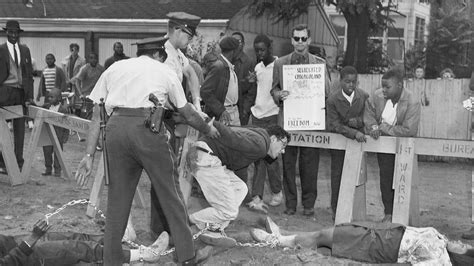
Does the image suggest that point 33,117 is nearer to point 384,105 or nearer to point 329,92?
point 329,92

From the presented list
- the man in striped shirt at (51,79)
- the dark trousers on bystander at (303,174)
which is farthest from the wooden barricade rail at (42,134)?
the man in striped shirt at (51,79)

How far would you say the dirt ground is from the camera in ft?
22.4

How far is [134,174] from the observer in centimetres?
597

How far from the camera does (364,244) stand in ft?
21.4

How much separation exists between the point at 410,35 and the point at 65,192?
19.7 metres

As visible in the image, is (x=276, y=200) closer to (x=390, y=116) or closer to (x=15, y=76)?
(x=390, y=116)

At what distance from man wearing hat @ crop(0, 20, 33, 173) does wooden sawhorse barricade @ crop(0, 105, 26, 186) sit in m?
0.13

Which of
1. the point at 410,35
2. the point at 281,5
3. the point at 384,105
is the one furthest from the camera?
the point at 410,35

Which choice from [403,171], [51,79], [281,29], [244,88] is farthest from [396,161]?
[281,29]

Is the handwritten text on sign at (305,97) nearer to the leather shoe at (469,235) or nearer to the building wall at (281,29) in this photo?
the leather shoe at (469,235)

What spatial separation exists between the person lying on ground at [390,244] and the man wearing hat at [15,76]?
16.3 feet

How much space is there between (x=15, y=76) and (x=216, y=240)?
15.2 feet

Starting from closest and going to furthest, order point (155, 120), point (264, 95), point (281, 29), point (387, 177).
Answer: point (155, 120)
point (387, 177)
point (264, 95)
point (281, 29)

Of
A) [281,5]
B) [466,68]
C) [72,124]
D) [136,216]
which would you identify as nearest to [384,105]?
[136,216]
